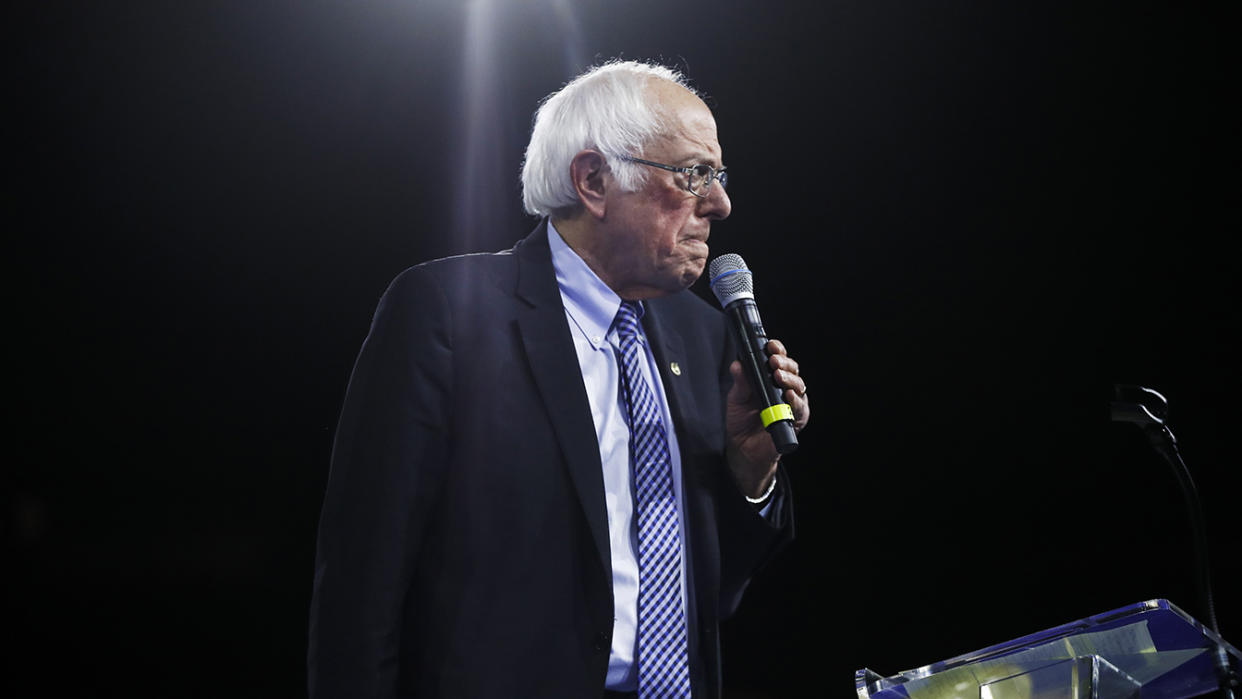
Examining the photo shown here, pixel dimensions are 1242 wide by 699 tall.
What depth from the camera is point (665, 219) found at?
171cm

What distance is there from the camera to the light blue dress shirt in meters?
1.51

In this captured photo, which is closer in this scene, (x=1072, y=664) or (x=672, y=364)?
(x=1072, y=664)

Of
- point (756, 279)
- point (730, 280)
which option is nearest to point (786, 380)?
point (730, 280)

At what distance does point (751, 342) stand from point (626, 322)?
0.27 metres

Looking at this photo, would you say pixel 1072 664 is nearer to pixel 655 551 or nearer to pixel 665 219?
pixel 655 551

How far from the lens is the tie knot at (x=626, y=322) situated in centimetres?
171

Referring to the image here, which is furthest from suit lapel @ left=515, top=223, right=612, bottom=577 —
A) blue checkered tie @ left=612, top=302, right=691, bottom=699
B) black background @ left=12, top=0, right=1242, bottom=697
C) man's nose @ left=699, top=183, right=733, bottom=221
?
black background @ left=12, top=0, right=1242, bottom=697

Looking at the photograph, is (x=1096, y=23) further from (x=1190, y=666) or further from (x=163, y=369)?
(x=163, y=369)

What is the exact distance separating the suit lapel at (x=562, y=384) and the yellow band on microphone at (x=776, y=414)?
0.29 metres

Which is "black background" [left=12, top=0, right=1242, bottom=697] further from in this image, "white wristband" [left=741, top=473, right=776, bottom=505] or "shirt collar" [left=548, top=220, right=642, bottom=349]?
"white wristband" [left=741, top=473, right=776, bottom=505]

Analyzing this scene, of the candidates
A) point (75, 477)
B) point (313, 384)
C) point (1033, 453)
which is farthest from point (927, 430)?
point (75, 477)

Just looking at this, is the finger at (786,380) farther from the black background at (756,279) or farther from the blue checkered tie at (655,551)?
the black background at (756,279)

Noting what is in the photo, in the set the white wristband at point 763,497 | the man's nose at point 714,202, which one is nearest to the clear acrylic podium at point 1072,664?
the white wristband at point 763,497

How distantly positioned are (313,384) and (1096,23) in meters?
2.80
